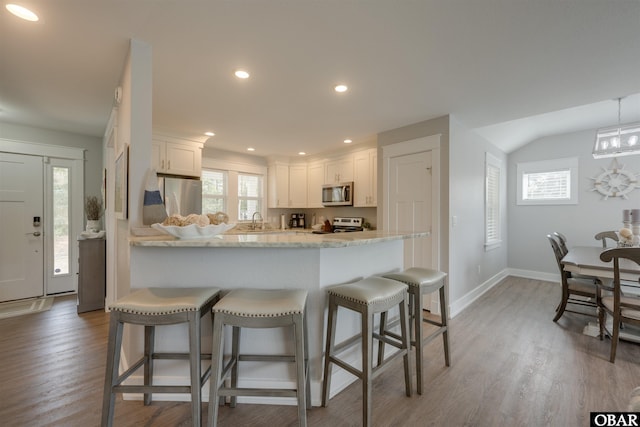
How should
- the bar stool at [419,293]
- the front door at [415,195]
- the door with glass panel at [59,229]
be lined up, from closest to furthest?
the bar stool at [419,293] < the front door at [415,195] < the door with glass panel at [59,229]

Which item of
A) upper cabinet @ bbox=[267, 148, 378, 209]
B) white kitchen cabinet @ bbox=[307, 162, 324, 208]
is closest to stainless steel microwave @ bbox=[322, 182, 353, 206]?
upper cabinet @ bbox=[267, 148, 378, 209]

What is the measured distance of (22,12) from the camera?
152 cm

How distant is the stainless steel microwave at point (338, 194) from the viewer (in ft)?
14.6

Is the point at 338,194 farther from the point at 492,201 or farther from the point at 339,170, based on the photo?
the point at 492,201

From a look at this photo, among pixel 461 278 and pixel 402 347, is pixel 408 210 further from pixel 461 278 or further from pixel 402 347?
pixel 402 347

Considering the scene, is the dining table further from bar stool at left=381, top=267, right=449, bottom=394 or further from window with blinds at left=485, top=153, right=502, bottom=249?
bar stool at left=381, top=267, right=449, bottom=394

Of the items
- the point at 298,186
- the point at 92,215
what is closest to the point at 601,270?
the point at 298,186

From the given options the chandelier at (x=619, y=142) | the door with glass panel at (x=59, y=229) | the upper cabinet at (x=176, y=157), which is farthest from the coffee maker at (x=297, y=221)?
the chandelier at (x=619, y=142)

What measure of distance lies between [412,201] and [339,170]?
5.46ft

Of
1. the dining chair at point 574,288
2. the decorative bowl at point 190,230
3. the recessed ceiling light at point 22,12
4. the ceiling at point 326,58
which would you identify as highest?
the recessed ceiling light at point 22,12

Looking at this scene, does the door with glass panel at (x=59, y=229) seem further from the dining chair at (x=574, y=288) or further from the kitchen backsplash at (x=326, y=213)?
the dining chair at (x=574, y=288)

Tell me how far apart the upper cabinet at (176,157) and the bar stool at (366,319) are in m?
3.18

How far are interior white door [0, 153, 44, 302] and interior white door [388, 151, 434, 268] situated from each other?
4890 millimetres

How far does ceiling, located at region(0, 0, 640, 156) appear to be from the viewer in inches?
59.5
